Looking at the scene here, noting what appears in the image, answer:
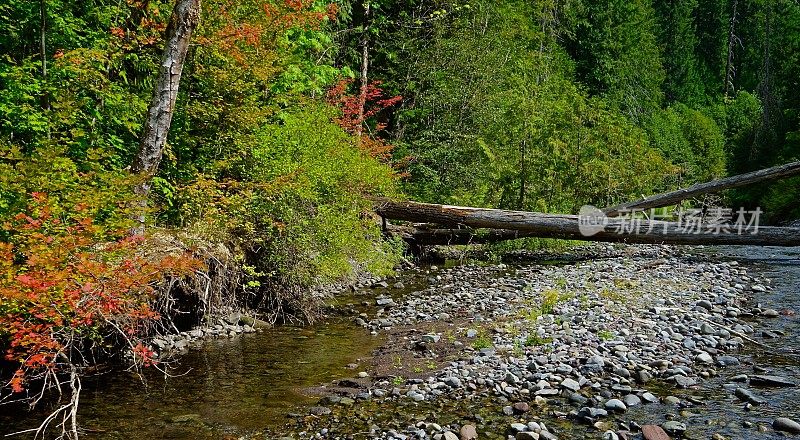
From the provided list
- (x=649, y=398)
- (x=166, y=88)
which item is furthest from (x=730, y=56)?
(x=166, y=88)

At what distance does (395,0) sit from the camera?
21.3 metres

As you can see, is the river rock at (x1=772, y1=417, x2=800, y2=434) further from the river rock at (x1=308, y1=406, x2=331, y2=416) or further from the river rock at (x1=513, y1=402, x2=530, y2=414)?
the river rock at (x1=308, y1=406, x2=331, y2=416)

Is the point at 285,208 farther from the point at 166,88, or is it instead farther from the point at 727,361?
the point at 727,361

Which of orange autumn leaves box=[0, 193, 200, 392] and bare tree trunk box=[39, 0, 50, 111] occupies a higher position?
bare tree trunk box=[39, 0, 50, 111]

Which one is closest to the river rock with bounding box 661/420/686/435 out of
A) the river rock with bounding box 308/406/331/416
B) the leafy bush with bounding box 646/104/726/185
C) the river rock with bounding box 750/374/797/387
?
the river rock with bounding box 750/374/797/387

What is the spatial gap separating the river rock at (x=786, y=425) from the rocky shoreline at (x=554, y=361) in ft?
0.04

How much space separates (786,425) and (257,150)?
→ 7.70 m

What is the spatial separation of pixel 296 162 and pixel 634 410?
21.3 ft

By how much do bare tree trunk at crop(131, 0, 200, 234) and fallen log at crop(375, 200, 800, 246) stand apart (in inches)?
291

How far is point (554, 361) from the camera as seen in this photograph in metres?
6.65

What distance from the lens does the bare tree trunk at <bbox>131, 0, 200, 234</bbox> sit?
23.6 ft

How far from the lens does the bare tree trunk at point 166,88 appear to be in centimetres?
719

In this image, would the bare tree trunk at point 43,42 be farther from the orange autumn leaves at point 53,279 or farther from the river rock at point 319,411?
the river rock at point 319,411

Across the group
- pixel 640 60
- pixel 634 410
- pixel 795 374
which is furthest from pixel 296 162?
pixel 640 60
